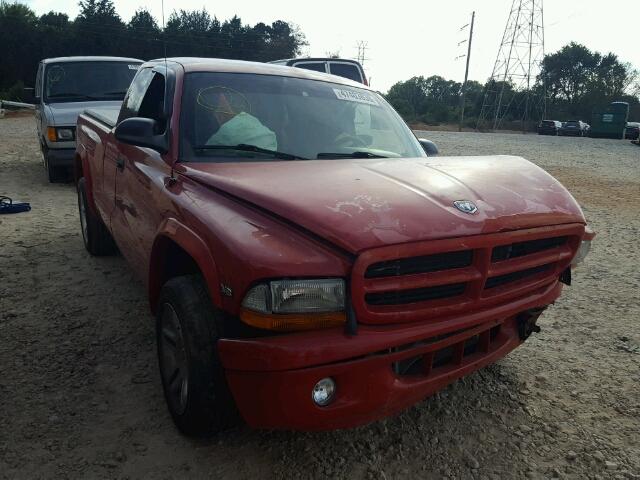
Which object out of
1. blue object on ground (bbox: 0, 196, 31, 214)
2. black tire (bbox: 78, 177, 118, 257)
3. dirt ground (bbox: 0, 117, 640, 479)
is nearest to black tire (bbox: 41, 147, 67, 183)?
blue object on ground (bbox: 0, 196, 31, 214)

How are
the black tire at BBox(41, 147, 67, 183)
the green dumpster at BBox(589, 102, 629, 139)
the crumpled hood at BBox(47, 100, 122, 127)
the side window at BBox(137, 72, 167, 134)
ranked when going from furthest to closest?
the green dumpster at BBox(589, 102, 629, 139) → the black tire at BBox(41, 147, 67, 183) → the crumpled hood at BBox(47, 100, 122, 127) → the side window at BBox(137, 72, 167, 134)

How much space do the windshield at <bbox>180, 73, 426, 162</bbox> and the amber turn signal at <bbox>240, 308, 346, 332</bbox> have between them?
116cm

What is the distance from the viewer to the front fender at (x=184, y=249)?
209 cm

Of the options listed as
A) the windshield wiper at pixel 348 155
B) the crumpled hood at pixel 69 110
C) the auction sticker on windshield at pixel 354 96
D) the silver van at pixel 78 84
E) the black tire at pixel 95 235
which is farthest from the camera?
the silver van at pixel 78 84

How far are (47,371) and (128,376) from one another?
48cm

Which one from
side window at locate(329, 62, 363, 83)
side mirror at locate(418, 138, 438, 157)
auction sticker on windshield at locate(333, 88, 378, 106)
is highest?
side window at locate(329, 62, 363, 83)

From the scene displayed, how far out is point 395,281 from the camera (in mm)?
2033

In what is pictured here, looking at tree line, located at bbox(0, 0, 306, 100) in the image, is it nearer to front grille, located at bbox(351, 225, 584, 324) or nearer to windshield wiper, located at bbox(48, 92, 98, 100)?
windshield wiper, located at bbox(48, 92, 98, 100)

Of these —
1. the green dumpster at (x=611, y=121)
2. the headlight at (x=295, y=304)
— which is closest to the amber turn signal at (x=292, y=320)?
the headlight at (x=295, y=304)

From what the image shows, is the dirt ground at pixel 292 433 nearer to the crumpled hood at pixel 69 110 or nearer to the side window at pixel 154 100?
the side window at pixel 154 100

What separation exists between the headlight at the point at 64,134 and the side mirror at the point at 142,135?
606 cm

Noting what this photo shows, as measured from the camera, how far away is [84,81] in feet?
29.5

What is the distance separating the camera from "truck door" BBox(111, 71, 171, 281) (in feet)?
9.52

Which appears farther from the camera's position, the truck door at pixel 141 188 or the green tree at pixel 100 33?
the green tree at pixel 100 33
